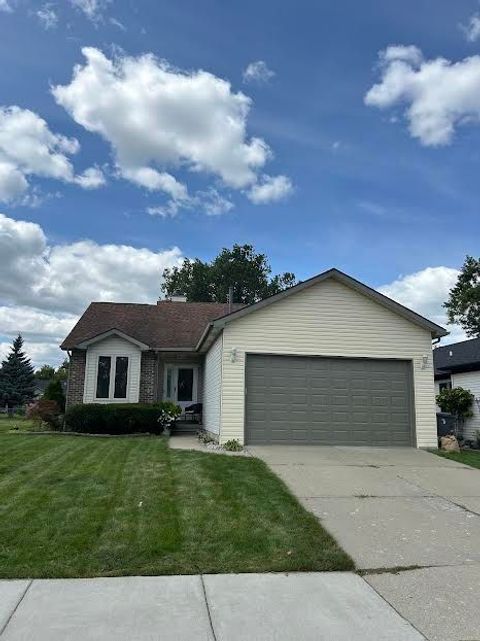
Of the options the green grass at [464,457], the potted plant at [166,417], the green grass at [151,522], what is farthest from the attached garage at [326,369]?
the green grass at [151,522]

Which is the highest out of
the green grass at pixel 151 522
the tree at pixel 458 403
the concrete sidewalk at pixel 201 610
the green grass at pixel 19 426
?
the tree at pixel 458 403

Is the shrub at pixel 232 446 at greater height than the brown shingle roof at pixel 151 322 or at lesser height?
lesser

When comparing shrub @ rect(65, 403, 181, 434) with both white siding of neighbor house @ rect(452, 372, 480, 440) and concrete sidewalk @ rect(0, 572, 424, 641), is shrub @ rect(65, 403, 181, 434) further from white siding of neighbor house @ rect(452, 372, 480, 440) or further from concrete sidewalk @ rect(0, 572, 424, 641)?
concrete sidewalk @ rect(0, 572, 424, 641)

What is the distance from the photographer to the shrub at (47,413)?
17.6 m

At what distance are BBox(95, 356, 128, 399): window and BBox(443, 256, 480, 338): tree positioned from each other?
99.9ft

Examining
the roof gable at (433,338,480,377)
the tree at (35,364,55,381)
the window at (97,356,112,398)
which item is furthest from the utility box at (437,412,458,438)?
the tree at (35,364,55,381)

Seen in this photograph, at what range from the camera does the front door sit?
20422 mm

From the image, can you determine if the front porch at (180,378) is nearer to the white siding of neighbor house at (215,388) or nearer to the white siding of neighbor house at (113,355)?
the white siding of neighbor house at (113,355)

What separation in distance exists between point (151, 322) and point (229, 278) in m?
28.5

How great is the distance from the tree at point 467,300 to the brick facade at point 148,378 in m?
29.3

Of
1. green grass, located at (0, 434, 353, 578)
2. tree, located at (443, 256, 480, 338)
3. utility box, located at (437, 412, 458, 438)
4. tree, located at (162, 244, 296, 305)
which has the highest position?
tree, located at (162, 244, 296, 305)

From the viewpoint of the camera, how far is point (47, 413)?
57.7ft

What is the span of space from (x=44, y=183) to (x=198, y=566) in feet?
49.4

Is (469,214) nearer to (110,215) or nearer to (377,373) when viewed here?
(377,373)
